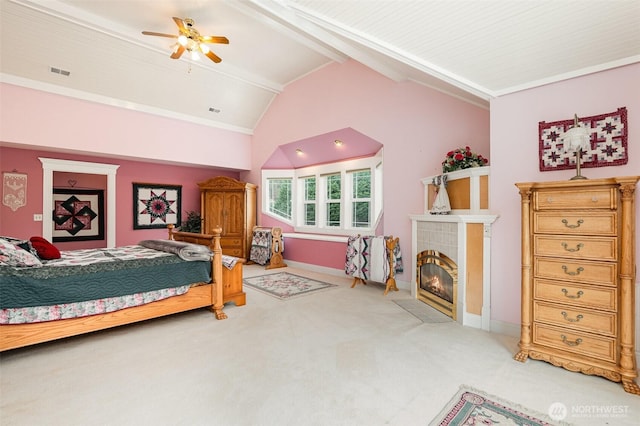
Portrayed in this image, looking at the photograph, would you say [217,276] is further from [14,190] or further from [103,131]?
[14,190]

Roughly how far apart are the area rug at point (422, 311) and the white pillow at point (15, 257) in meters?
3.78

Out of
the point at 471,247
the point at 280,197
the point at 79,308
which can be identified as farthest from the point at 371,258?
the point at 79,308

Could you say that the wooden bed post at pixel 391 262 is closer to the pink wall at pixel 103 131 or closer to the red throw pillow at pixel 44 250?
the red throw pillow at pixel 44 250

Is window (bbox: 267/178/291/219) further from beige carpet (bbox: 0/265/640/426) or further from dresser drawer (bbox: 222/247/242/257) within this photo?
beige carpet (bbox: 0/265/640/426)

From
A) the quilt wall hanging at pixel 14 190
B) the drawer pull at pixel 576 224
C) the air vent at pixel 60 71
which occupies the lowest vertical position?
the drawer pull at pixel 576 224

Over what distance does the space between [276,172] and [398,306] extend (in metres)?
4.36

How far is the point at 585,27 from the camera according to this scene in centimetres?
196

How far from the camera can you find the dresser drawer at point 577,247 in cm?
209

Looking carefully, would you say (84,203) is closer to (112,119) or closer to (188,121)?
(112,119)

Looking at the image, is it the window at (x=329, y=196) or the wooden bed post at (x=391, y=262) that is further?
the window at (x=329, y=196)

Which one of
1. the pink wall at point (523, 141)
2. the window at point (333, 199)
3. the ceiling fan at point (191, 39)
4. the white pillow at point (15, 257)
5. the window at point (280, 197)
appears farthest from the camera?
the window at point (280, 197)

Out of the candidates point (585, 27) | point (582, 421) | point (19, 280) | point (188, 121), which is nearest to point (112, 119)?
point (188, 121)

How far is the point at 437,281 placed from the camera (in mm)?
3686

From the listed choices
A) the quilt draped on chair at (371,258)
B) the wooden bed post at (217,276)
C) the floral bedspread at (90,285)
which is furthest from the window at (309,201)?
the floral bedspread at (90,285)
